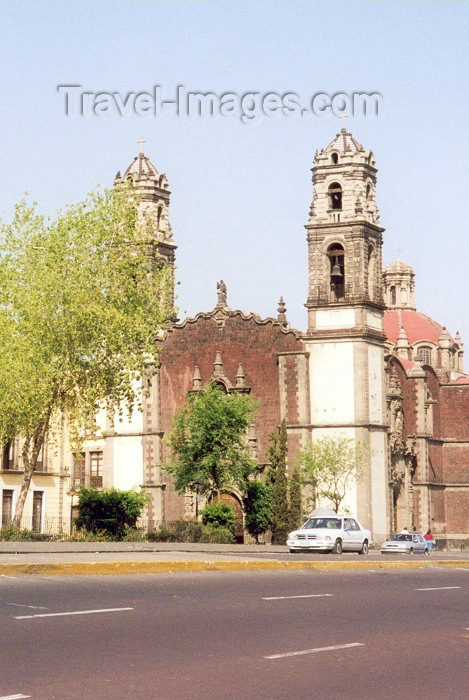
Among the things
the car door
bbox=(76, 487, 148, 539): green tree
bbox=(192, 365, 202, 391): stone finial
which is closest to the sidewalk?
the car door

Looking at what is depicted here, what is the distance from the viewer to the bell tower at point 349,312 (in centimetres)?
6066

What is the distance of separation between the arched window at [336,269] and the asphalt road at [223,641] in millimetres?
42413

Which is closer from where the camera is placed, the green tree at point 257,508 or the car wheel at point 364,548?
the car wheel at point 364,548

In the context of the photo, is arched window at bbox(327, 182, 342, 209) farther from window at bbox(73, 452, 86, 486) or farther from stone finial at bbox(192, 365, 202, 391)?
window at bbox(73, 452, 86, 486)

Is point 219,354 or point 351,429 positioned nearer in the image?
point 351,429

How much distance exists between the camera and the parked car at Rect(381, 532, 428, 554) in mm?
54406

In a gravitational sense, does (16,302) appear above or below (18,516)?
above

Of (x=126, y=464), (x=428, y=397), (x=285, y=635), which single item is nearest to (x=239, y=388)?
(x=126, y=464)

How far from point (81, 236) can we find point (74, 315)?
2636mm

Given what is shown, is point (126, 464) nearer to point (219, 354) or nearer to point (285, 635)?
point (219, 354)

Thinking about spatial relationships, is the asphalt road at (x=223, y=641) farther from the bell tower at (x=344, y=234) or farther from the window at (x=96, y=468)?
the window at (x=96, y=468)

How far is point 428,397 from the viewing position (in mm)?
75125

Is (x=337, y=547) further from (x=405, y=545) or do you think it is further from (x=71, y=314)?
(x=405, y=545)

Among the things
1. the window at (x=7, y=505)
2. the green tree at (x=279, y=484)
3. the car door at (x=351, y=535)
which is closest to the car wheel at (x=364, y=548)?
the car door at (x=351, y=535)
